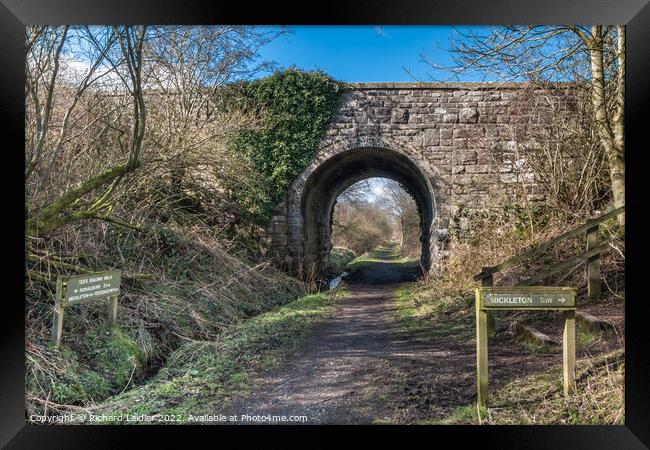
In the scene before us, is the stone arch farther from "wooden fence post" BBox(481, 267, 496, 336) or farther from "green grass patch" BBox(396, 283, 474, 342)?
"wooden fence post" BBox(481, 267, 496, 336)

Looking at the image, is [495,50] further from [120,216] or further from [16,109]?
[120,216]

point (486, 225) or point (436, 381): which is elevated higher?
point (486, 225)

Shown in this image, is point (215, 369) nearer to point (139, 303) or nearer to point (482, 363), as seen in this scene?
point (139, 303)

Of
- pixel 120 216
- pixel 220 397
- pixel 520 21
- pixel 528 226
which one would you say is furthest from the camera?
pixel 528 226

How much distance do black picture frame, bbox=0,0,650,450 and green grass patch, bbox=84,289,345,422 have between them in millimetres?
212

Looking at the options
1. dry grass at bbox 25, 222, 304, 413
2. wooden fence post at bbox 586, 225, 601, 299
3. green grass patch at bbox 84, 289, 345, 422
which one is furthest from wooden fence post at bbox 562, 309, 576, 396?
dry grass at bbox 25, 222, 304, 413

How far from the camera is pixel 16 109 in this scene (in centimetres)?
339

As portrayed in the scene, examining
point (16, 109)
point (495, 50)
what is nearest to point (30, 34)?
point (16, 109)

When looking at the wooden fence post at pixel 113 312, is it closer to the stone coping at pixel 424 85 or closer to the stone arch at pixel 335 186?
the stone arch at pixel 335 186

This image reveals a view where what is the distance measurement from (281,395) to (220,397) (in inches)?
22.3

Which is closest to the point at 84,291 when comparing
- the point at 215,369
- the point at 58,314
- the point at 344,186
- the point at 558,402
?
the point at 58,314

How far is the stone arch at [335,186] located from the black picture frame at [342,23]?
17.5 feet

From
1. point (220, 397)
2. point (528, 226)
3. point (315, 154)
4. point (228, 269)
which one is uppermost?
point (315, 154)

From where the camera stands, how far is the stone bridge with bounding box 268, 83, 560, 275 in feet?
26.1
